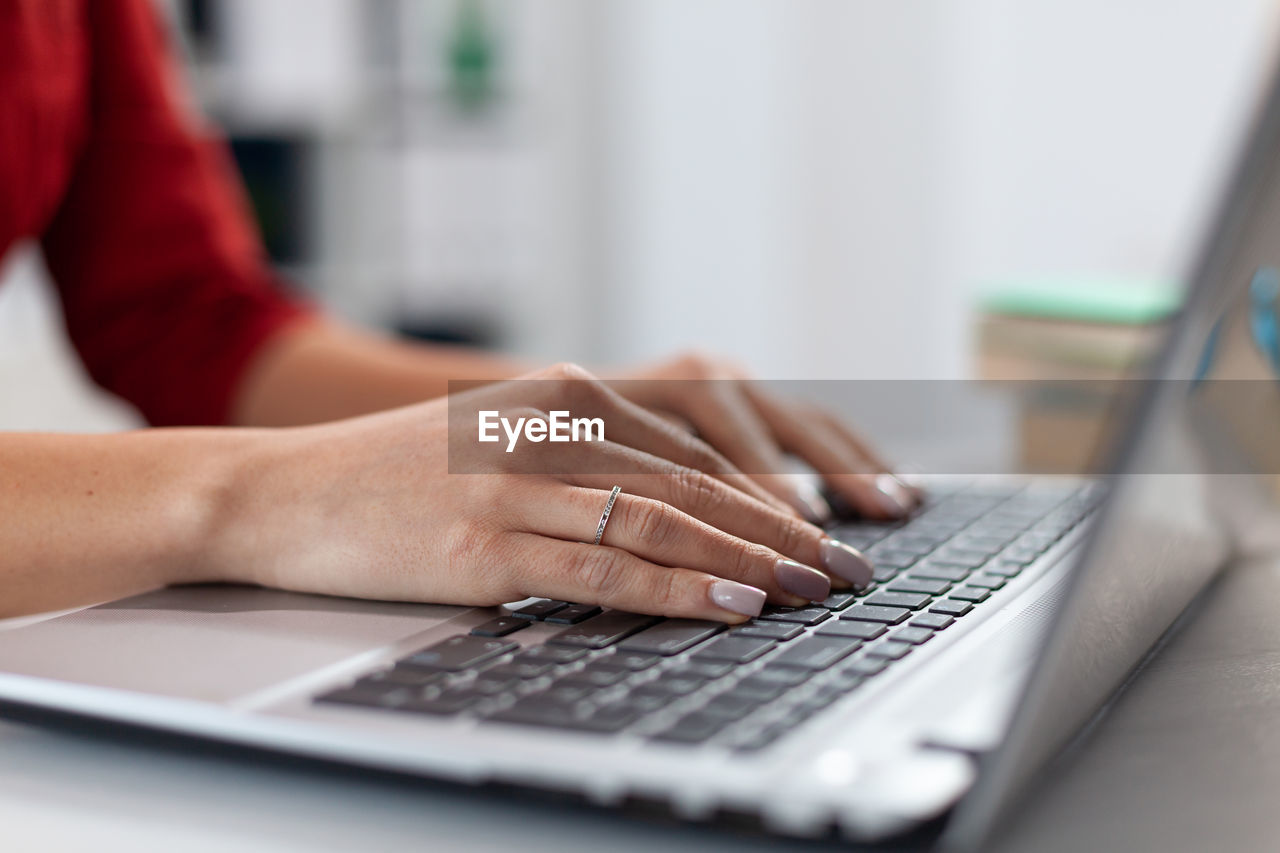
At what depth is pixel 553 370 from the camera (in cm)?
54

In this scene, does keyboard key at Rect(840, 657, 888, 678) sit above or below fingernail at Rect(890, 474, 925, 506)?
above

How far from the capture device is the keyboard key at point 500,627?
427mm

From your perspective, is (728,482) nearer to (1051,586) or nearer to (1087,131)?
(1051,586)

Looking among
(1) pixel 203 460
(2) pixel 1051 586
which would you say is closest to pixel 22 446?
(1) pixel 203 460

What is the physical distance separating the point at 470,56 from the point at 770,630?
8.35 feet

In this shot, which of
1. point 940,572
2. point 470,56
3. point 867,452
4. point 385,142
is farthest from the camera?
point 470,56

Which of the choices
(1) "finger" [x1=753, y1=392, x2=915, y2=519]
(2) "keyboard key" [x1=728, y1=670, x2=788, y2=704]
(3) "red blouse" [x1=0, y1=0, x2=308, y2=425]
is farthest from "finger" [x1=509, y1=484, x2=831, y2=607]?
(3) "red blouse" [x1=0, y1=0, x2=308, y2=425]

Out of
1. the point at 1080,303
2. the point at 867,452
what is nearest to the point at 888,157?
the point at 1080,303

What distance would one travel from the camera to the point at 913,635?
43 centimetres

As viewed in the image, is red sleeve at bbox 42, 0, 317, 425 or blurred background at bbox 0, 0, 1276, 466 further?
blurred background at bbox 0, 0, 1276, 466

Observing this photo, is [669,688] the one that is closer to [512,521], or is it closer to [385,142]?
[512,521]

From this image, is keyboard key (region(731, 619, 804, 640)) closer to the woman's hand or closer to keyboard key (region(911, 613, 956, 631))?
keyboard key (region(911, 613, 956, 631))

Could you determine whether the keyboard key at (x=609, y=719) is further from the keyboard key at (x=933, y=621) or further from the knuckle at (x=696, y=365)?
the knuckle at (x=696, y=365)

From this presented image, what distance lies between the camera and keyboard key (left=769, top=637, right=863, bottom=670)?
1.25 ft
